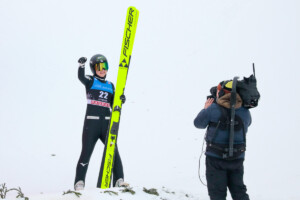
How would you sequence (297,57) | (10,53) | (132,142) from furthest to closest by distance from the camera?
1. (10,53)
2. (297,57)
3. (132,142)

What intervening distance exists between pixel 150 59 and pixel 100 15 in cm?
544

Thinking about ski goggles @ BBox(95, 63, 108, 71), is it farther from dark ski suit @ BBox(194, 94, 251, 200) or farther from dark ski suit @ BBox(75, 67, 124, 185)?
dark ski suit @ BBox(194, 94, 251, 200)

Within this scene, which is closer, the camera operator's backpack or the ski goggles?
the camera operator's backpack

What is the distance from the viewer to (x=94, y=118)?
4.79m

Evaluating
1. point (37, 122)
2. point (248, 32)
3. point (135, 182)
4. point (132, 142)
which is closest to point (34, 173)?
point (135, 182)

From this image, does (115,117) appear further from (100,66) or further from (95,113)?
(100,66)

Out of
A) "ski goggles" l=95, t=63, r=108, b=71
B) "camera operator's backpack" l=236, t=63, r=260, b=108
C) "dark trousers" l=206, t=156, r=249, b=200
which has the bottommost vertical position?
"dark trousers" l=206, t=156, r=249, b=200

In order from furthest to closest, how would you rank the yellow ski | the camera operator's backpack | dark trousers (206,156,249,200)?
the yellow ski < dark trousers (206,156,249,200) < the camera operator's backpack

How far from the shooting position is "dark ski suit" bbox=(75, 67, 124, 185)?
15.5ft

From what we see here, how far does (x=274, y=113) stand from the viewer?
10.8 metres

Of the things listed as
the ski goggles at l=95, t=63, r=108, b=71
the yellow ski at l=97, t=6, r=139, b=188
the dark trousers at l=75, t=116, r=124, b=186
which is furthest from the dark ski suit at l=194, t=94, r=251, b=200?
the ski goggles at l=95, t=63, r=108, b=71

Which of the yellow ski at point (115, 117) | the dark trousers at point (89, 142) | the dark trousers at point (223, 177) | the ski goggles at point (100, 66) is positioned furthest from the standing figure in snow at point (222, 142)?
the ski goggles at point (100, 66)

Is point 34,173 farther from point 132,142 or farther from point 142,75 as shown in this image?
point 142,75

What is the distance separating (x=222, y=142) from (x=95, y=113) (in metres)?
2.06
